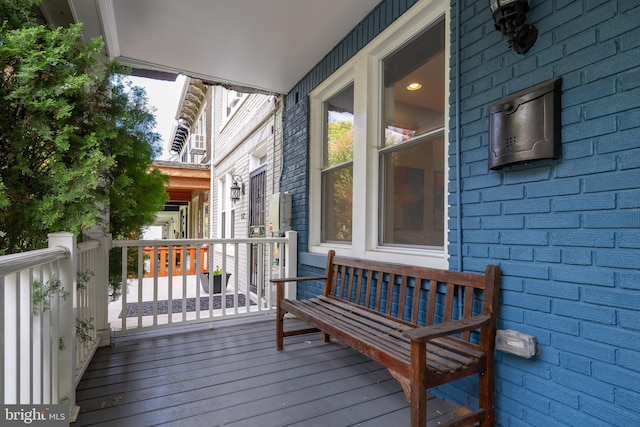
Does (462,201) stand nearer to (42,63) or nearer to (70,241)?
(70,241)

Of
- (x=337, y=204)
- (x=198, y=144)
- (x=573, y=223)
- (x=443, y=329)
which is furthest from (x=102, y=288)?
(x=198, y=144)

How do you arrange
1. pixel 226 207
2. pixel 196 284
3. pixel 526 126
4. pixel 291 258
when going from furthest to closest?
pixel 226 207 < pixel 291 258 < pixel 196 284 < pixel 526 126

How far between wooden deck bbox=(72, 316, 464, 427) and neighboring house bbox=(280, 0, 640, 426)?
0.51m

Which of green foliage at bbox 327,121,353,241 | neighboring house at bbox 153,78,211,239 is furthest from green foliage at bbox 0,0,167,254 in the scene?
neighboring house at bbox 153,78,211,239

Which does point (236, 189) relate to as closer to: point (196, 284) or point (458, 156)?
point (196, 284)

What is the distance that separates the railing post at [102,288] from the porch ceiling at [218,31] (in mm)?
1754

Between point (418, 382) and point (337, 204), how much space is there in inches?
87.1

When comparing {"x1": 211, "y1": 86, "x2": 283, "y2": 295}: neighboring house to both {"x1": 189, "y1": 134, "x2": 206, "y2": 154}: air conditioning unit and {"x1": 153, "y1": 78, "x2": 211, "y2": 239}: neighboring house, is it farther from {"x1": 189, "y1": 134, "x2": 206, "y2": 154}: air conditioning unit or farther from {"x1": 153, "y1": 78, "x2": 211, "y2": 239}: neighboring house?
{"x1": 189, "y1": 134, "x2": 206, "y2": 154}: air conditioning unit

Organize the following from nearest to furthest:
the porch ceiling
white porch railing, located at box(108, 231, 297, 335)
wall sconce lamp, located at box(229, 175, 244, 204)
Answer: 1. the porch ceiling
2. white porch railing, located at box(108, 231, 297, 335)
3. wall sconce lamp, located at box(229, 175, 244, 204)

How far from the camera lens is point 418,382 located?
1385 millimetres

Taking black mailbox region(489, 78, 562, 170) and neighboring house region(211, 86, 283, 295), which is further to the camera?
neighboring house region(211, 86, 283, 295)

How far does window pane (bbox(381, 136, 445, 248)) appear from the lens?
7.26 ft

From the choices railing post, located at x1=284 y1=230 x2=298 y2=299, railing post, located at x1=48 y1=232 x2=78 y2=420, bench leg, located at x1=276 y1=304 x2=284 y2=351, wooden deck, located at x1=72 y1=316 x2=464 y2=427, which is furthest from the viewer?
railing post, located at x1=284 y1=230 x2=298 y2=299

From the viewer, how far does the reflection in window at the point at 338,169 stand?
3248 millimetres
